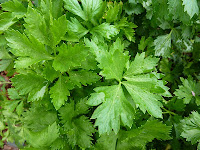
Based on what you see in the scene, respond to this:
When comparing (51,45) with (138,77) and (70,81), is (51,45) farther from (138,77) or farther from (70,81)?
(138,77)

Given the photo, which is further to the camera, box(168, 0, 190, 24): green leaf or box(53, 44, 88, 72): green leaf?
box(168, 0, 190, 24): green leaf

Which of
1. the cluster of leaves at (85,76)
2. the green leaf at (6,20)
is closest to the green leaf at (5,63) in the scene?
the cluster of leaves at (85,76)

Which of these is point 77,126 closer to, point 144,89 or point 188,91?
point 144,89

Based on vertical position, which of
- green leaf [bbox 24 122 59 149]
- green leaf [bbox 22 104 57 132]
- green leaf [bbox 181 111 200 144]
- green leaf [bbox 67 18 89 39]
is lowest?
green leaf [bbox 181 111 200 144]

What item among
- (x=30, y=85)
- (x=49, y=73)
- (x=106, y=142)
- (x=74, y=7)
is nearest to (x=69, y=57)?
(x=49, y=73)

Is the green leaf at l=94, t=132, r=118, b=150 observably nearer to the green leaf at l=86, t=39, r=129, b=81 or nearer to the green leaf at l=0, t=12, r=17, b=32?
the green leaf at l=86, t=39, r=129, b=81

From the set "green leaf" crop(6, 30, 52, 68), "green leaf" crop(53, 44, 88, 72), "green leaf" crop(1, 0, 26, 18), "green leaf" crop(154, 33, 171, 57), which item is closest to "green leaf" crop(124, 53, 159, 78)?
"green leaf" crop(53, 44, 88, 72)
